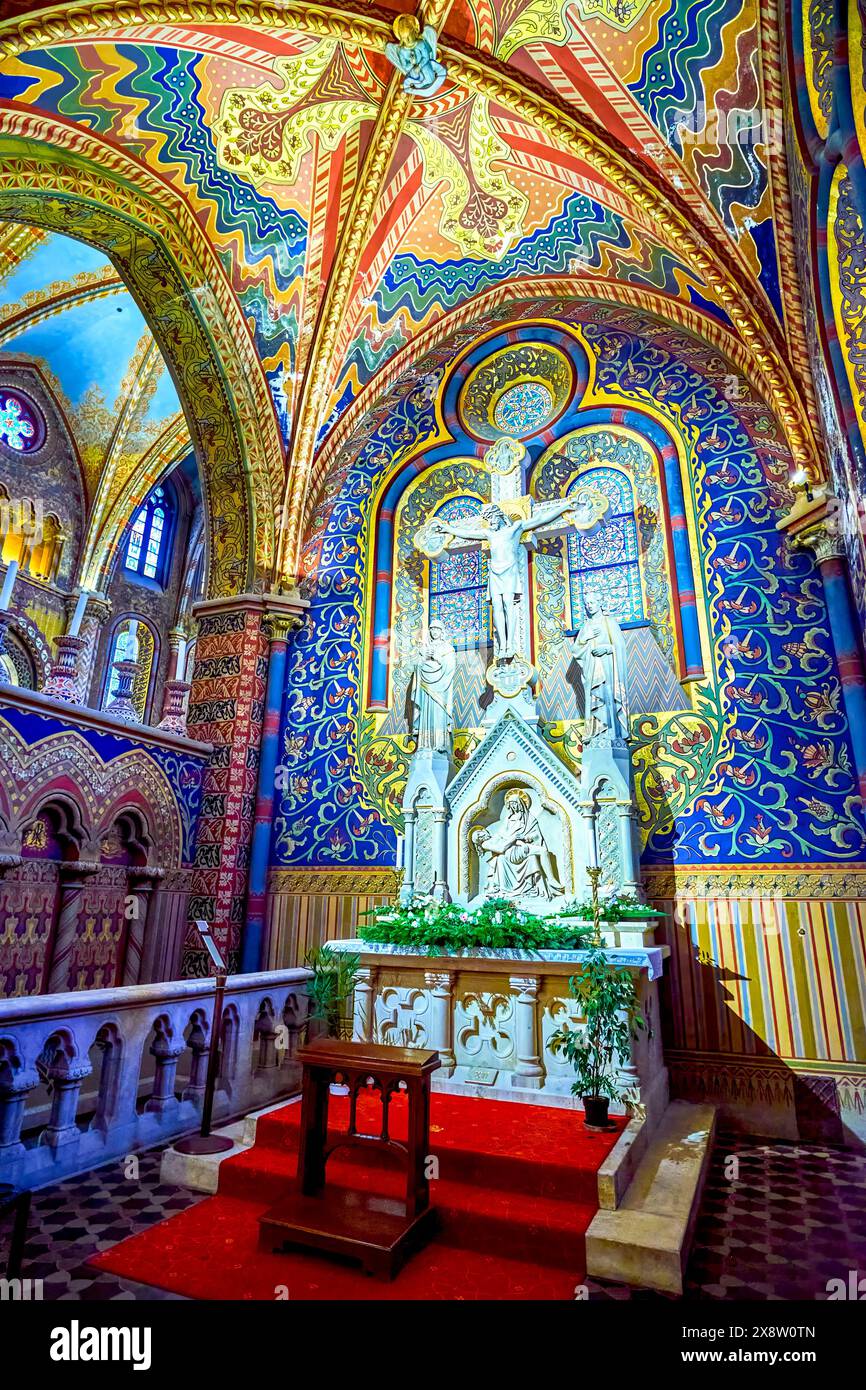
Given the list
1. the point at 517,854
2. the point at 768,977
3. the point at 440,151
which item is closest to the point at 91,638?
the point at 440,151

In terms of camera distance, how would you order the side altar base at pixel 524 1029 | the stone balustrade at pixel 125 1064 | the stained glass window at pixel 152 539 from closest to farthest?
the stone balustrade at pixel 125 1064 → the side altar base at pixel 524 1029 → the stained glass window at pixel 152 539

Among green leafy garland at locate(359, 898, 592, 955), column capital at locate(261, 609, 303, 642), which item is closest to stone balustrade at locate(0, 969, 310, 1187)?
green leafy garland at locate(359, 898, 592, 955)

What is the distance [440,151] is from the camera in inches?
365

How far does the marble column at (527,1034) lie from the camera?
19.2 ft

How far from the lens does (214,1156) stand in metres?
4.79

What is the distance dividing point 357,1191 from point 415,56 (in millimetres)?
10463

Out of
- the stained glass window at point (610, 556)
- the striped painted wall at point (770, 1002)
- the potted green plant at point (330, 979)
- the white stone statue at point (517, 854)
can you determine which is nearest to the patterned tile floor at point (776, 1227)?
the striped painted wall at point (770, 1002)

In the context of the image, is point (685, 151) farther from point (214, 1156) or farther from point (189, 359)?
point (214, 1156)

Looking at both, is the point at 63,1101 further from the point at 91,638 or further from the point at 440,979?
Answer: the point at 91,638

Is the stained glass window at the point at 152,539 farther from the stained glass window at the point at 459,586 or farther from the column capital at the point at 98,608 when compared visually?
the stained glass window at the point at 459,586

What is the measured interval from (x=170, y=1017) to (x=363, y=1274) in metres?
2.82

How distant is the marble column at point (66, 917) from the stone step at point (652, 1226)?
236 inches

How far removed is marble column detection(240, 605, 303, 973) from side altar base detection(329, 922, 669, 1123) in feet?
9.51
